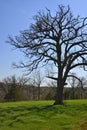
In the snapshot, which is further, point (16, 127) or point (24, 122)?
point (24, 122)

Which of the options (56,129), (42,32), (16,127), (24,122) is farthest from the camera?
(42,32)

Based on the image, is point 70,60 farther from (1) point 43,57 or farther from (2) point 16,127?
(2) point 16,127

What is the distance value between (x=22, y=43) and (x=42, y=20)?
3.65 meters

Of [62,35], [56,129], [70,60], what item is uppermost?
[62,35]

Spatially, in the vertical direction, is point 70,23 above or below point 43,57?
above

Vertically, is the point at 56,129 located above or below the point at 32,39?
below

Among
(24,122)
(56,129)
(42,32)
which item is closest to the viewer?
(56,129)

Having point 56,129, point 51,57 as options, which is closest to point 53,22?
point 51,57

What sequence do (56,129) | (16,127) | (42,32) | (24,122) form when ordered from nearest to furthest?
(56,129) < (16,127) < (24,122) < (42,32)

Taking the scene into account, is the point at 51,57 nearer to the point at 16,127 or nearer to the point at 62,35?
the point at 62,35

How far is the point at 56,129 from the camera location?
1841 centimetres

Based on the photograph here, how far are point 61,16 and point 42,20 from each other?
240 centimetres

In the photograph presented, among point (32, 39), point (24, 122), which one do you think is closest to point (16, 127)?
point (24, 122)

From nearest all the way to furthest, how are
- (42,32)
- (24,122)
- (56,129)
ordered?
(56,129)
(24,122)
(42,32)
